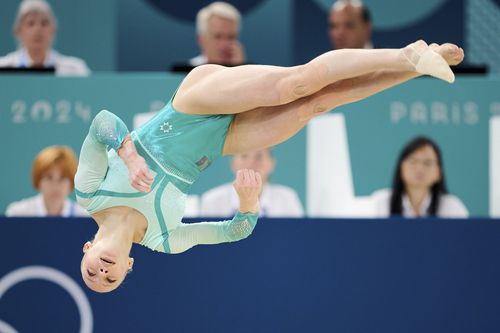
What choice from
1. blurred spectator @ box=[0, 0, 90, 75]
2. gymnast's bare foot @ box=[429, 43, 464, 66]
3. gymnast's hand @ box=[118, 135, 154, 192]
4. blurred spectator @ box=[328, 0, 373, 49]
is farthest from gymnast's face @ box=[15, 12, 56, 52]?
gymnast's bare foot @ box=[429, 43, 464, 66]

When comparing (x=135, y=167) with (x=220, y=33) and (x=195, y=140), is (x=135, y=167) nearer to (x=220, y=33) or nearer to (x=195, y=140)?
(x=195, y=140)

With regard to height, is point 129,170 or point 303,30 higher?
point 303,30

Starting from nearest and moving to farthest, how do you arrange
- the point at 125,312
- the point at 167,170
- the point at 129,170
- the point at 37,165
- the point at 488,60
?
the point at 129,170 → the point at 167,170 → the point at 125,312 → the point at 37,165 → the point at 488,60

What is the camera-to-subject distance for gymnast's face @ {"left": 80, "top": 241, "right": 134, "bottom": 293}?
5000 millimetres

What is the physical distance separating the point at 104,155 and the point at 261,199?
2.53 metres

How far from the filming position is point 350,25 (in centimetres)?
Result: 777

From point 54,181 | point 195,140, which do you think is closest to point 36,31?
point 54,181

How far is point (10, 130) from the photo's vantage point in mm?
7395

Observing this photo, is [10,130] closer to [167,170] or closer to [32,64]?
[32,64]

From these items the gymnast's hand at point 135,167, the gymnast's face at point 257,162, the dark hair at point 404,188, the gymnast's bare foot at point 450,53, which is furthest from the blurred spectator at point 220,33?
the gymnast's bare foot at point 450,53

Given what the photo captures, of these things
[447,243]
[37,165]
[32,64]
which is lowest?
[447,243]

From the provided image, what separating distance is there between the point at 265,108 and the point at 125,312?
172cm

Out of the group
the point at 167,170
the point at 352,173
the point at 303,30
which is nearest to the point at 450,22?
the point at 303,30

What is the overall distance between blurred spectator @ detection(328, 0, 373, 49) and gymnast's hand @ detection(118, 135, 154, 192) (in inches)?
126
